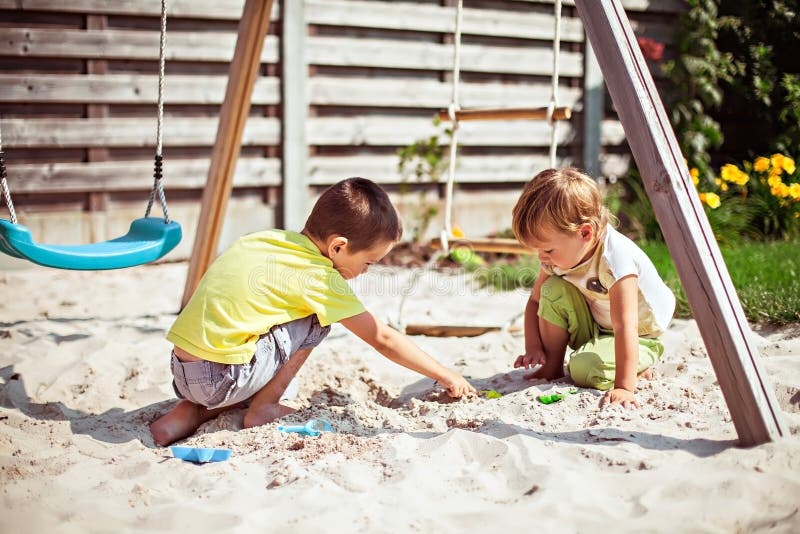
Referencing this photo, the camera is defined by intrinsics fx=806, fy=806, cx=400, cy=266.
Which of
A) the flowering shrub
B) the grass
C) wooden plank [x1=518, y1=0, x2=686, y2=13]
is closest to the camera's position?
the grass

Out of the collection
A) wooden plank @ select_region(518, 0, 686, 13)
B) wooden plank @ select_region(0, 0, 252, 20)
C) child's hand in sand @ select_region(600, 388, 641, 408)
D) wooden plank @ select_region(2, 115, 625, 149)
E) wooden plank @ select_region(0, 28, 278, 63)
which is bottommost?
child's hand in sand @ select_region(600, 388, 641, 408)

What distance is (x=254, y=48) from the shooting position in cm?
361

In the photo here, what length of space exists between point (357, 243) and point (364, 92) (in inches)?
143

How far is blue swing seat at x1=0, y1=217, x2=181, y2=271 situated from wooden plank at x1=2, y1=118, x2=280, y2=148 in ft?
6.12

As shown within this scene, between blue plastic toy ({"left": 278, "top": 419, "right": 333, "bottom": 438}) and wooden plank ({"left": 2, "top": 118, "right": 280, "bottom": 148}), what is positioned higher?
wooden plank ({"left": 2, "top": 118, "right": 280, "bottom": 148})

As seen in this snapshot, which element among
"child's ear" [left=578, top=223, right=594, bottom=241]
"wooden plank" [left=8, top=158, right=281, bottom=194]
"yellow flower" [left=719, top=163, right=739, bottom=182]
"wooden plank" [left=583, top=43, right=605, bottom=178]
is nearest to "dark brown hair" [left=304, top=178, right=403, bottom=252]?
"child's ear" [left=578, top=223, right=594, bottom=241]

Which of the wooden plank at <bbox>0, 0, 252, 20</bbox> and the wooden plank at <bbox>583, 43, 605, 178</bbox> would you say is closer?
the wooden plank at <bbox>0, 0, 252, 20</bbox>

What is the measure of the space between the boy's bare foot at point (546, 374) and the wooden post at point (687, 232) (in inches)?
33.7

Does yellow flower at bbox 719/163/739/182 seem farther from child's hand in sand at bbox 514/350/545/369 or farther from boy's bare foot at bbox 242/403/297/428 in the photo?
boy's bare foot at bbox 242/403/297/428

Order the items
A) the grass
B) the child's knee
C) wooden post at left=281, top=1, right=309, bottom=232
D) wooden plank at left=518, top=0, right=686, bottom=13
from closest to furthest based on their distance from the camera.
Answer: the child's knee < the grass < wooden post at left=281, top=1, right=309, bottom=232 < wooden plank at left=518, top=0, right=686, bottom=13

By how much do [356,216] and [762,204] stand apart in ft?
13.6

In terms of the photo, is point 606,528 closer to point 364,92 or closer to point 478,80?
point 364,92

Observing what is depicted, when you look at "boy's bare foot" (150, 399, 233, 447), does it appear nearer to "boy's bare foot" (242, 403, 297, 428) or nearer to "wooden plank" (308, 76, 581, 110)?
"boy's bare foot" (242, 403, 297, 428)

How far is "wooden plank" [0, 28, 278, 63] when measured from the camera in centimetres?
485
